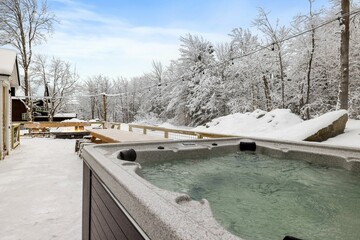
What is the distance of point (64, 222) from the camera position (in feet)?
8.52

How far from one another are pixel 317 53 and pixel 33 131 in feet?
44.4

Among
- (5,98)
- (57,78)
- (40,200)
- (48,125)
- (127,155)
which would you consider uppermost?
(57,78)

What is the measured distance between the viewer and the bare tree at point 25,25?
12.3m

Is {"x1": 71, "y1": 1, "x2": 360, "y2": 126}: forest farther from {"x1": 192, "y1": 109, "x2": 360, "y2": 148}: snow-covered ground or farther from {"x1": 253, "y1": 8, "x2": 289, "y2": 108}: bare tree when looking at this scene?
{"x1": 192, "y1": 109, "x2": 360, "y2": 148}: snow-covered ground

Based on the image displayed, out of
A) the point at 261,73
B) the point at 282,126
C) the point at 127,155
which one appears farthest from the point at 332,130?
the point at 261,73

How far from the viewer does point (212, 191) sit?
204cm

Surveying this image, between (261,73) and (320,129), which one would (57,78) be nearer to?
(261,73)

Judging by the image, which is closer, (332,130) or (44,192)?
(44,192)

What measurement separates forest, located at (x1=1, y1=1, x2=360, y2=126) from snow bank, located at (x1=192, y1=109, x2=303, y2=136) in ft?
4.61

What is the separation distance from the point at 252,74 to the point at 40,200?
14.6 metres

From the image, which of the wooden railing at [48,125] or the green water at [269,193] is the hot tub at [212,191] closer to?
the green water at [269,193]

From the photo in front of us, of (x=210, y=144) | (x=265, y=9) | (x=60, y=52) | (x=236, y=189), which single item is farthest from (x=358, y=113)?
(x=60, y=52)

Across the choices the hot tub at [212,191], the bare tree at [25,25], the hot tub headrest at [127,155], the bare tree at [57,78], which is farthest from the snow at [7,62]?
the bare tree at [57,78]

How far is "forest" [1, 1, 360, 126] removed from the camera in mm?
11031
